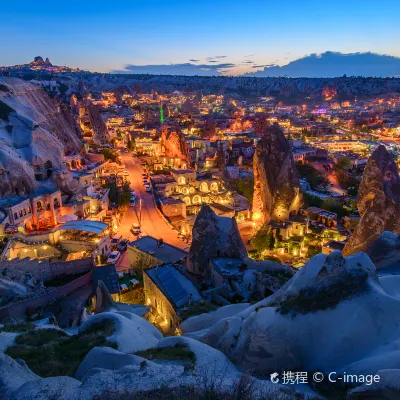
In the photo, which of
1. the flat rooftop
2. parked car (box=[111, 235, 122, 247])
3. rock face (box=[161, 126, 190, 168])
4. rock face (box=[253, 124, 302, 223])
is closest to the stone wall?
the flat rooftop

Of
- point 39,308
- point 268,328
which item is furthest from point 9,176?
point 268,328

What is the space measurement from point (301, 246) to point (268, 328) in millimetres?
18770

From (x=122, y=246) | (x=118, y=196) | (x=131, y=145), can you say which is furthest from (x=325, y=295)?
(x=131, y=145)

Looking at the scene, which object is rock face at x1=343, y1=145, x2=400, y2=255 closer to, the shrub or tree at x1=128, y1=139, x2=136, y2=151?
the shrub

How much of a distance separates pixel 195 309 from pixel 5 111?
30.5 m

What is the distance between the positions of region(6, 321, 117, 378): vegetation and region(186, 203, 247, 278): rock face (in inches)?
289

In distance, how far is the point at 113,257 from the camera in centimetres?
2245

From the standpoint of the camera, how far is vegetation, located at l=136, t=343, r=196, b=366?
8.07m

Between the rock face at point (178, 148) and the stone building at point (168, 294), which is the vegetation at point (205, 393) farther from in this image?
the rock face at point (178, 148)

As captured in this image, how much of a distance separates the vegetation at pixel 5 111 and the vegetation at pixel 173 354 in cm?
3176

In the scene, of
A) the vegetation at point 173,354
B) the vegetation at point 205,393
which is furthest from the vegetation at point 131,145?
the vegetation at point 205,393

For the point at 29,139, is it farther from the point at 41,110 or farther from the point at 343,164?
the point at 343,164

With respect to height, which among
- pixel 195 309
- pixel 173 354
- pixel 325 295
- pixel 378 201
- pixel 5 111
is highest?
pixel 5 111

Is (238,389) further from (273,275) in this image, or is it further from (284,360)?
(273,275)
